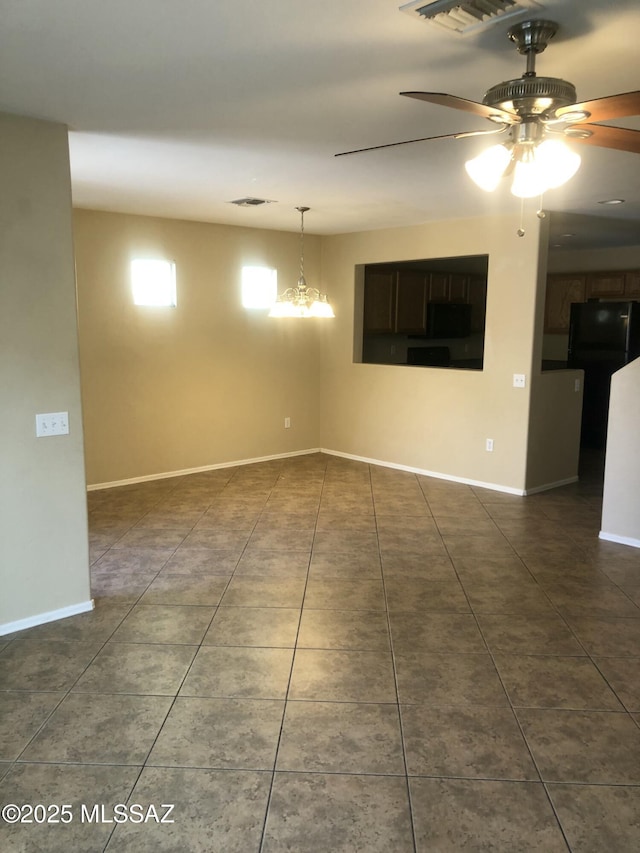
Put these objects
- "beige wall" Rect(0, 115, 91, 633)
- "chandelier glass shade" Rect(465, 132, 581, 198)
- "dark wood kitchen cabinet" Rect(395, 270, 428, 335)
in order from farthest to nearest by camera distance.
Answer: "dark wood kitchen cabinet" Rect(395, 270, 428, 335) < "beige wall" Rect(0, 115, 91, 633) < "chandelier glass shade" Rect(465, 132, 581, 198)

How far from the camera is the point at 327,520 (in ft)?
15.8

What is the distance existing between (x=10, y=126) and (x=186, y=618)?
96.2 inches

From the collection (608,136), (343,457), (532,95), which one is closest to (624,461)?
(608,136)

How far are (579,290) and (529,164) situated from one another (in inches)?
248

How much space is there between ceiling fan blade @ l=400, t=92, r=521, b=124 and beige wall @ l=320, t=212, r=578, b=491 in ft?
10.9

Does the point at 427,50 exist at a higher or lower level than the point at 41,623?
higher

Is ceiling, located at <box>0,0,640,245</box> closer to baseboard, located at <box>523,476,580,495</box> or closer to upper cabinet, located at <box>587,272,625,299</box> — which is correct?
baseboard, located at <box>523,476,580,495</box>

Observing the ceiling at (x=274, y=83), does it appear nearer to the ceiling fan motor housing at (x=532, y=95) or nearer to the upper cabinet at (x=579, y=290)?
the ceiling fan motor housing at (x=532, y=95)

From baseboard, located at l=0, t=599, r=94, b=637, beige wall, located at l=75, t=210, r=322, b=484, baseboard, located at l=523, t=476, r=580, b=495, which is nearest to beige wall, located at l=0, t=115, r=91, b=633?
baseboard, located at l=0, t=599, r=94, b=637

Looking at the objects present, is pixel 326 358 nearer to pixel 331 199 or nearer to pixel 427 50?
pixel 331 199

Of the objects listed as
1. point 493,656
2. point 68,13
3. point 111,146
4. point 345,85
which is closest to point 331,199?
point 111,146

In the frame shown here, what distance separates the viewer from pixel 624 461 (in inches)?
170

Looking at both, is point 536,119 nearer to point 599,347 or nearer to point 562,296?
point 599,347

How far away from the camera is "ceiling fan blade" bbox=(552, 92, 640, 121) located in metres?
1.81
